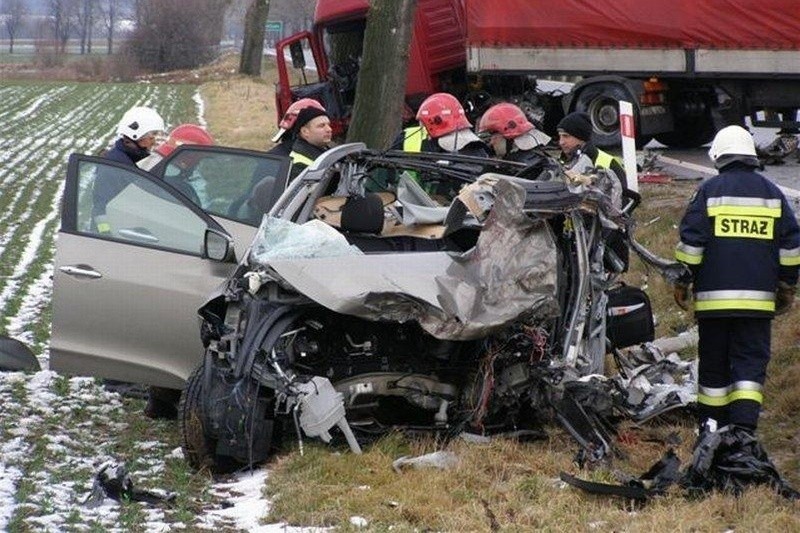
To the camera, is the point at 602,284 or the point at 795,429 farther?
the point at 795,429

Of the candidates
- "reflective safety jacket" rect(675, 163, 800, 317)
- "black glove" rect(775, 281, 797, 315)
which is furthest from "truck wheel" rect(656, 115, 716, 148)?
"reflective safety jacket" rect(675, 163, 800, 317)

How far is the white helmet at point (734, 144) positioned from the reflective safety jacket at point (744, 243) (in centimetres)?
10

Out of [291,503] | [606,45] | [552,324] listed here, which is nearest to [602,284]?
[552,324]

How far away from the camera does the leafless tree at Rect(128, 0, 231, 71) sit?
6906cm

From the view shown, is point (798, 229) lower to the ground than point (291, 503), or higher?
higher

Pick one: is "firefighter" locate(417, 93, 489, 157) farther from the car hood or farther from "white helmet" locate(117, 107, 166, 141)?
the car hood

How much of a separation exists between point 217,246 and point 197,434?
109 centimetres

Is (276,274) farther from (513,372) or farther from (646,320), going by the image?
(646,320)

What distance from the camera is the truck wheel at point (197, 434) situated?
715 cm

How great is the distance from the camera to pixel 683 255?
23.5ft

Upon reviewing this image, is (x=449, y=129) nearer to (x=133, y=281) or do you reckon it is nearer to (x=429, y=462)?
(x=133, y=281)

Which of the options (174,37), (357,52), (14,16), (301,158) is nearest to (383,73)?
(357,52)

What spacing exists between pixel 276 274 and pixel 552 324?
4.26 feet

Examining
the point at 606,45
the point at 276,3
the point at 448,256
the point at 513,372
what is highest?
the point at 276,3
